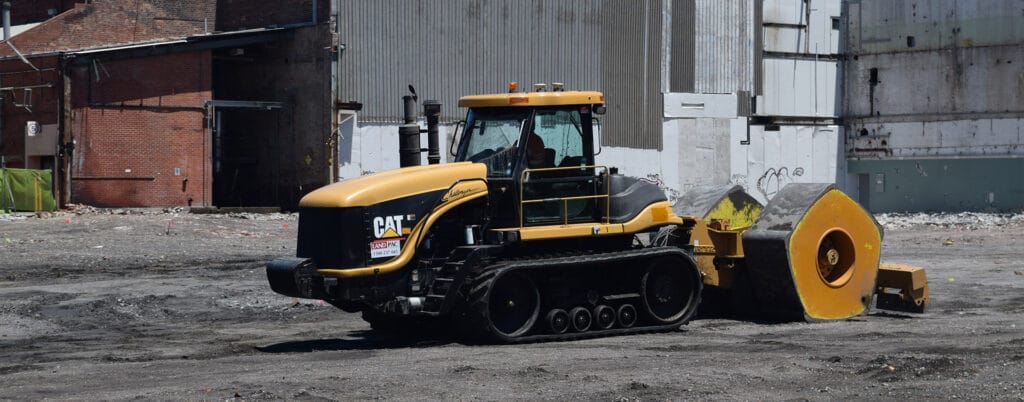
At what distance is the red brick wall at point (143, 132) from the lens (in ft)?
125

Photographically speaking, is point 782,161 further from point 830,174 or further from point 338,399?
point 338,399

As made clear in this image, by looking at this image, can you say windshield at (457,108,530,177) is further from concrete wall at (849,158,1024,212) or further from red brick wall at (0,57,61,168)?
concrete wall at (849,158,1024,212)

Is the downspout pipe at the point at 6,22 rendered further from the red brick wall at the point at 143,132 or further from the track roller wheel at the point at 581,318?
the track roller wheel at the point at 581,318

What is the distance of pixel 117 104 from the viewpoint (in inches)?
1507

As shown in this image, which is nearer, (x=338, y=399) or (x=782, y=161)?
(x=338, y=399)

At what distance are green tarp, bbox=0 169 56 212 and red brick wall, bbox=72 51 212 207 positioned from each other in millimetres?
835

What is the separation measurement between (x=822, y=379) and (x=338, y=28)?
28.6 meters

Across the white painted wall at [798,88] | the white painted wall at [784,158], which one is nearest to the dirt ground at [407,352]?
the white painted wall at [784,158]

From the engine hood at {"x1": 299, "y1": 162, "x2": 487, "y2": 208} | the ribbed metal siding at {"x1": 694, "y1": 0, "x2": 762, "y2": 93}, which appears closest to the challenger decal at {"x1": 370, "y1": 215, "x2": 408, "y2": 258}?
the engine hood at {"x1": 299, "y1": 162, "x2": 487, "y2": 208}

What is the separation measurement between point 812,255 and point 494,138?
4659mm

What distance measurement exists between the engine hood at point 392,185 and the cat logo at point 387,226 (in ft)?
0.70

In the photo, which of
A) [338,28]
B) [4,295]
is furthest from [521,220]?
[338,28]

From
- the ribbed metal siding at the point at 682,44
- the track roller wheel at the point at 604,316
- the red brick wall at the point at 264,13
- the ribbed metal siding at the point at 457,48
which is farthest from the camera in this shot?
the ribbed metal siding at the point at 682,44

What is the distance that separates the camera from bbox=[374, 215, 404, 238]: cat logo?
14.4 m
